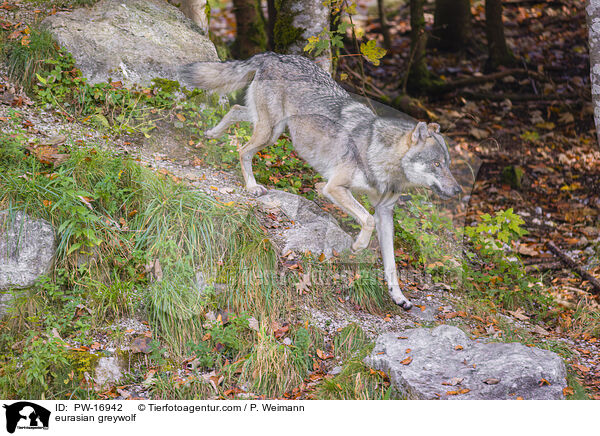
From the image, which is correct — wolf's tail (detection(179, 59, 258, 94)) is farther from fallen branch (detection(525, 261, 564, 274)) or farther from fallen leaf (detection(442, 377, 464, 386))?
fallen branch (detection(525, 261, 564, 274))

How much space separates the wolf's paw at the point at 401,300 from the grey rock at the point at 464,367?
0.78 metres

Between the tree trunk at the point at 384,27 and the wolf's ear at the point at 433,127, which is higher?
the wolf's ear at the point at 433,127

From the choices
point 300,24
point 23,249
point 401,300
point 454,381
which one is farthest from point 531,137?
point 23,249

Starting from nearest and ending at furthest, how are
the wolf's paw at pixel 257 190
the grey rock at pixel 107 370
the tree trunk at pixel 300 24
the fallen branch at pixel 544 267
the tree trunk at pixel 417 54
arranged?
the grey rock at pixel 107 370 → the wolf's paw at pixel 257 190 → the tree trunk at pixel 300 24 → the fallen branch at pixel 544 267 → the tree trunk at pixel 417 54

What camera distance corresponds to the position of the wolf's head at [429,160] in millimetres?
5316

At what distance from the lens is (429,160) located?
212 inches

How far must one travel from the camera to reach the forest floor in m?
6.30

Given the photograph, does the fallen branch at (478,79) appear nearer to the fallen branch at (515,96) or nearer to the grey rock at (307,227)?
the fallen branch at (515,96)

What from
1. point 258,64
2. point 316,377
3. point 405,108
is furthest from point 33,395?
point 405,108

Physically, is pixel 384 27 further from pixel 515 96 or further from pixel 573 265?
pixel 573 265

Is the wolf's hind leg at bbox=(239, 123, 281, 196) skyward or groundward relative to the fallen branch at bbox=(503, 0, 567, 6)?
groundward
